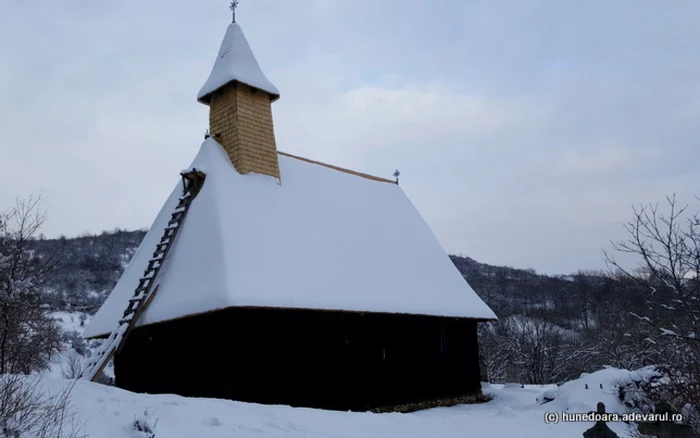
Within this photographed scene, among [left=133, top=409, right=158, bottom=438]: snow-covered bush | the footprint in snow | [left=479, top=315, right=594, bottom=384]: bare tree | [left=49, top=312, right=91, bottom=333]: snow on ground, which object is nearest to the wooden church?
the footprint in snow

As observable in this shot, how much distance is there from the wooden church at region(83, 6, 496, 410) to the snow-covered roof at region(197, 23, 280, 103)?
1.9 inches

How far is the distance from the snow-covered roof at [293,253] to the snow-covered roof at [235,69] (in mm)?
1894

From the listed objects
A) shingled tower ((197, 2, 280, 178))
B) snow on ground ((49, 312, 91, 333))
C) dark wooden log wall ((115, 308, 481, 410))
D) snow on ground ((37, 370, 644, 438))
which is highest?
shingled tower ((197, 2, 280, 178))

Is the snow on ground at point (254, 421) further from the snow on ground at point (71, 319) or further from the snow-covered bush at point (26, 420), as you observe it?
the snow on ground at point (71, 319)

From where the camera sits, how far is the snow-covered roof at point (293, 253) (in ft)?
41.1

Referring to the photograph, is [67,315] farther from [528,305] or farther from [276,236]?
[528,305]

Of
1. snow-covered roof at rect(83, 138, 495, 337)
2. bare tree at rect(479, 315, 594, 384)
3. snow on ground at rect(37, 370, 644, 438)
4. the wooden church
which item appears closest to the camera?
snow on ground at rect(37, 370, 644, 438)

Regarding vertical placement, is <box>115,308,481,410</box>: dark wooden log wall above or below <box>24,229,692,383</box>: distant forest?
below

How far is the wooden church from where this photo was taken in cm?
1232

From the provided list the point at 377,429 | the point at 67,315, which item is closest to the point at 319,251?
the point at 377,429

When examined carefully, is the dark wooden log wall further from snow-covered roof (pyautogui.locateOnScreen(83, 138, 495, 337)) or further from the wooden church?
snow-covered roof (pyautogui.locateOnScreen(83, 138, 495, 337))

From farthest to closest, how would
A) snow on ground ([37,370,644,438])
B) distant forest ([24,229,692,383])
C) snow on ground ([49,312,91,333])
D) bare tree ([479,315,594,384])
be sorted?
1. snow on ground ([49,312,91,333])
2. bare tree ([479,315,594,384])
3. distant forest ([24,229,692,383])
4. snow on ground ([37,370,644,438])

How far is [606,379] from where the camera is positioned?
13.2 m

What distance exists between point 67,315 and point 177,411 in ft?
150
